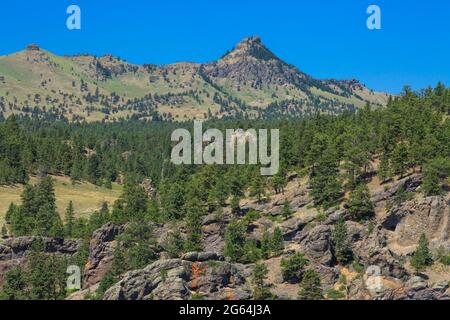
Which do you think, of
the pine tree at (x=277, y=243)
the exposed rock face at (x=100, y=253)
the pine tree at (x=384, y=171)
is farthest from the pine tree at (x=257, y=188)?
the exposed rock face at (x=100, y=253)

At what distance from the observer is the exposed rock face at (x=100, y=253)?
13588 cm

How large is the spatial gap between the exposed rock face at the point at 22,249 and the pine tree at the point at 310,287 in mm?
58091

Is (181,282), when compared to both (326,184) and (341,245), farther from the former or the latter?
(326,184)

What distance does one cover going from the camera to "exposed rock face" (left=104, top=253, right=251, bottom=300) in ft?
361

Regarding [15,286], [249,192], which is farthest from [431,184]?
[15,286]

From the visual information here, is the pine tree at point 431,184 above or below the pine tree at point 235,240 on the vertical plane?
above

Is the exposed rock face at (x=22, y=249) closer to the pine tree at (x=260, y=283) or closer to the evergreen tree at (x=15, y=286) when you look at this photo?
the evergreen tree at (x=15, y=286)

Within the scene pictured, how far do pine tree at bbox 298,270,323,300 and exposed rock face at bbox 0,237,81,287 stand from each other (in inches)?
2287

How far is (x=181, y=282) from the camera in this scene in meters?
111

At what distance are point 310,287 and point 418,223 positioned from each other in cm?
3009

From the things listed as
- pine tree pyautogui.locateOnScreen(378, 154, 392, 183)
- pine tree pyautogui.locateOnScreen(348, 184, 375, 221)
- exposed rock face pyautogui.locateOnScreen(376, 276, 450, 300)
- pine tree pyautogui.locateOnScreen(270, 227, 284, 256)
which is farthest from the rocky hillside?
pine tree pyautogui.locateOnScreen(378, 154, 392, 183)

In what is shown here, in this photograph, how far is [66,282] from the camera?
5295 inches
